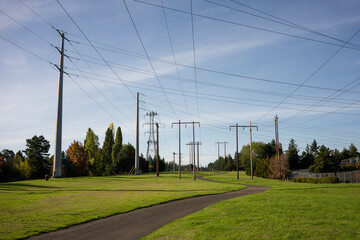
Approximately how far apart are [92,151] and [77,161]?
17.5 ft

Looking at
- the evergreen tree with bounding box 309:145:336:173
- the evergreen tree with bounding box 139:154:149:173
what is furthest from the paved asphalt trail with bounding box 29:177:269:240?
the evergreen tree with bounding box 139:154:149:173

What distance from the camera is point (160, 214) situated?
1520 cm

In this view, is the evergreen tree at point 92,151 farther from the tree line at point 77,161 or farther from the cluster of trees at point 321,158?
the cluster of trees at point 321,158

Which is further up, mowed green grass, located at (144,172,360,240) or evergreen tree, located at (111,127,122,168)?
evergreen tree, located at (111,127,122,168)

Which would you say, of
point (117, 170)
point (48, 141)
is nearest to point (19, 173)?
point (48, 141)

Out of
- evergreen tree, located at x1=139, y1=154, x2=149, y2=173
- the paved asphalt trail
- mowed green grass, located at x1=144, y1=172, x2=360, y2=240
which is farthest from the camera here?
evergreen tree, located at x1=139, y1=154, x2=149, y2=173

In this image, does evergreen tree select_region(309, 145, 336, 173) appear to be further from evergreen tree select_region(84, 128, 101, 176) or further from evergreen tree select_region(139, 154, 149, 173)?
evergreen tree select_region(84, 128, 101, 176)

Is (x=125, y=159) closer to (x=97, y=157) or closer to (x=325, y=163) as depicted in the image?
(x=97, y=157)

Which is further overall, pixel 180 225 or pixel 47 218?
pixel 47 218

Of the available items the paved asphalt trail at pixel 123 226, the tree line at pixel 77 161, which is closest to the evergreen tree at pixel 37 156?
the tree line at pixel 77 161

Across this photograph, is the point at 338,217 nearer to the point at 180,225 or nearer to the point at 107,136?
the point at 180,225

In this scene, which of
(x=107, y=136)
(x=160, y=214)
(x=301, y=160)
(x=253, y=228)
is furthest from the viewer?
(x=301, y=160)

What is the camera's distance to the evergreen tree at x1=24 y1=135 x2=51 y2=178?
7694cm

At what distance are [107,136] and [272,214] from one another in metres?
85.7
